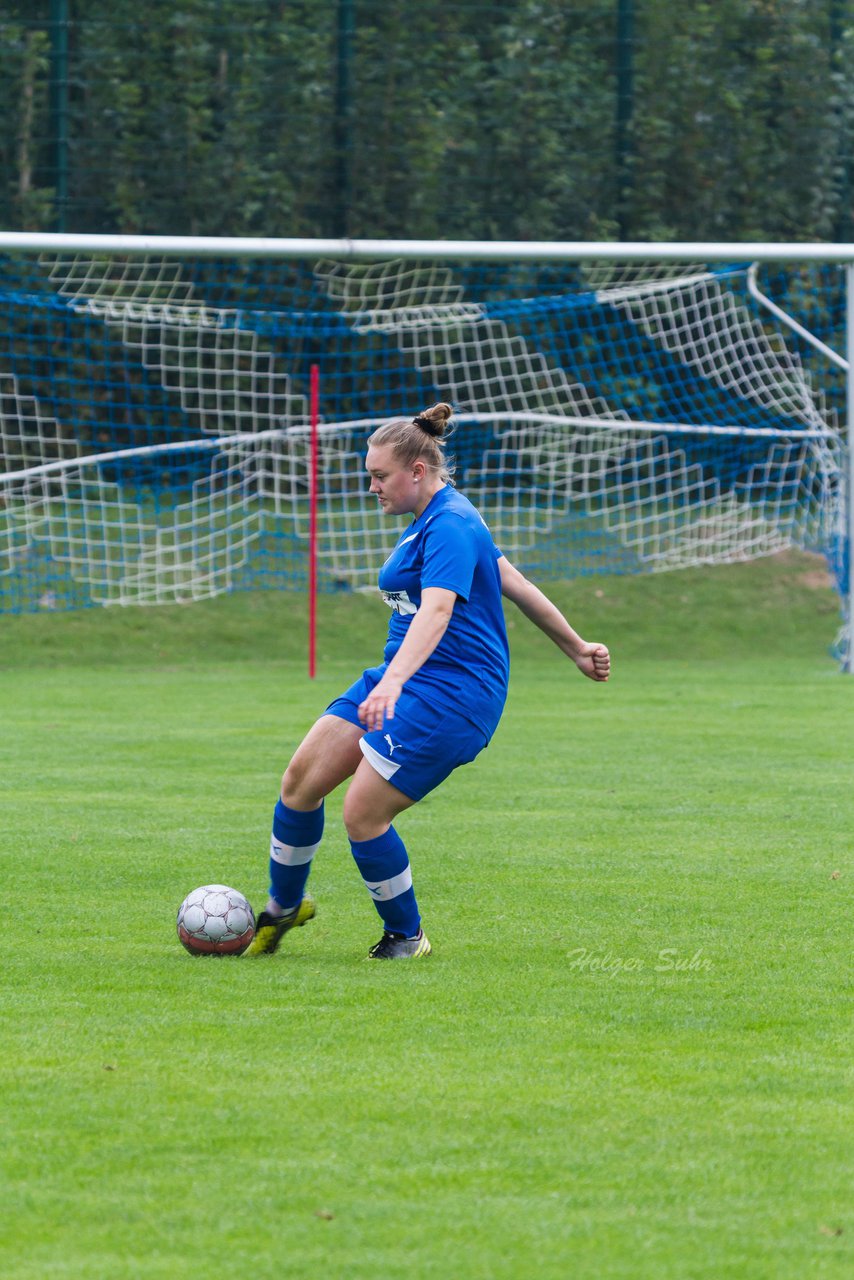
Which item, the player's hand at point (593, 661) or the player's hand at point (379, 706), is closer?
the player's hand at point (379, 706)

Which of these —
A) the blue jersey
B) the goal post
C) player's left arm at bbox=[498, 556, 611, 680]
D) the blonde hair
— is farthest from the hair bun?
the goal post

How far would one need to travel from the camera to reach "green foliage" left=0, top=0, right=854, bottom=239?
69.7 ft

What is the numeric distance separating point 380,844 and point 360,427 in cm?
1421

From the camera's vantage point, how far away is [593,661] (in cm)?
597

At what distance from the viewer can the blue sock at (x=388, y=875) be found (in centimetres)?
563

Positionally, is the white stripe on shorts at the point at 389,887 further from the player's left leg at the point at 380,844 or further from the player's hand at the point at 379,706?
the player's hand at the point at 379,706

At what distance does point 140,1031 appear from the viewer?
4.81 metres

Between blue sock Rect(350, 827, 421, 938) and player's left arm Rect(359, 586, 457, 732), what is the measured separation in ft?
1.52

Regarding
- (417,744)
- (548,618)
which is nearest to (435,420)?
(548,618)

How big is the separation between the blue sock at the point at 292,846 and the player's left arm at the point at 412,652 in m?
0.59

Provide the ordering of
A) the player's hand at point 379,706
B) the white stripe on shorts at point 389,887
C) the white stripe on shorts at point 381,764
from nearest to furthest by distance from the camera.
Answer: the player's hand at point 379,706, the white stripe on shorts at point 381,764, the white stripe on shorts at point 389,887

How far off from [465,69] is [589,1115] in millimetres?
20074

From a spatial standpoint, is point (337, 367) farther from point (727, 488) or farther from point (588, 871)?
point (588, 871)

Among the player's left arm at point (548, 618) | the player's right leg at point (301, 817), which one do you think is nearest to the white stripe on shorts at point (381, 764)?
the player's right leg at point (301, 817)
